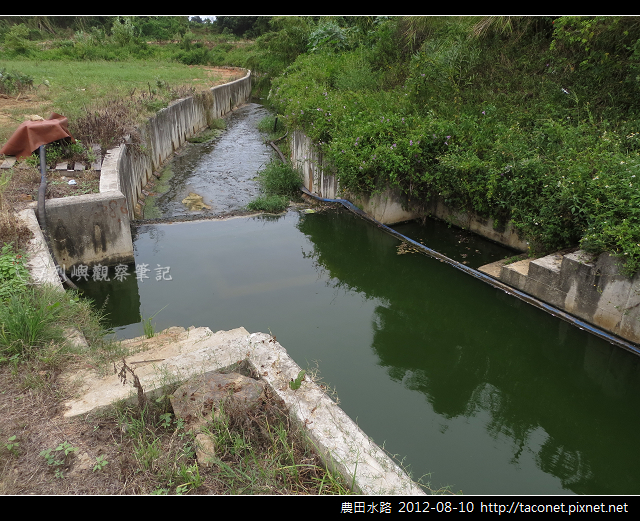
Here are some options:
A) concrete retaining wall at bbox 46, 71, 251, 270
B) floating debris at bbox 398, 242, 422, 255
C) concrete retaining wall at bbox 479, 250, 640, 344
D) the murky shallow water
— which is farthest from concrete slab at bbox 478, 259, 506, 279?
concrete retaining wall at bbox 46, 71, 251, 270

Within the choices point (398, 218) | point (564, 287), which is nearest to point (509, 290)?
A: point (564, 287)

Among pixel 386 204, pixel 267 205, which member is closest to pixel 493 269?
pixel 386 204

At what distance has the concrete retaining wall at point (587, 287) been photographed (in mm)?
5352

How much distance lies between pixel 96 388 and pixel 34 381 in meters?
0.43

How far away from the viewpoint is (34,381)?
3.29 meters

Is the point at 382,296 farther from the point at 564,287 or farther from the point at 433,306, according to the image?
the point at 564,287

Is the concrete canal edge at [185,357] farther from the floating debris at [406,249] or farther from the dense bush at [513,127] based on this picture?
the floating debris at [406,249]

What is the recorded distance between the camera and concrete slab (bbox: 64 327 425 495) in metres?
2.72

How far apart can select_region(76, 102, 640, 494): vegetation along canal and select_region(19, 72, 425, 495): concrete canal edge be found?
689 millimetres

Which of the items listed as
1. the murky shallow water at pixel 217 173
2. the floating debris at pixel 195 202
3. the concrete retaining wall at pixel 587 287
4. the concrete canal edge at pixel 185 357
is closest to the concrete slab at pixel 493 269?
the concrete retaining wall at pixel 587 287

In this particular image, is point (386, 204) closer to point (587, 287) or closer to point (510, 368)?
point (587, 287)

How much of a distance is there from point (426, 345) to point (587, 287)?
2095 mm

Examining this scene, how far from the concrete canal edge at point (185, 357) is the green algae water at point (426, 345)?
2.27ft

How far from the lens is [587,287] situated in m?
5.72
